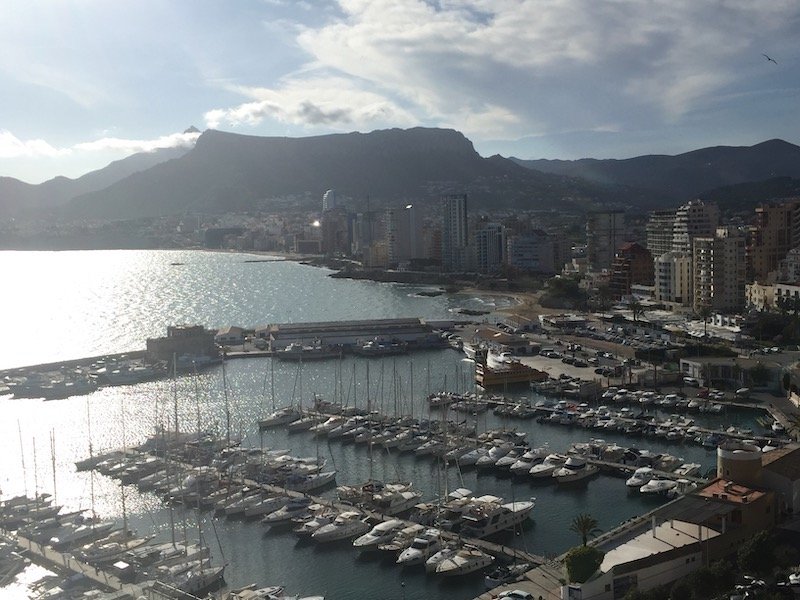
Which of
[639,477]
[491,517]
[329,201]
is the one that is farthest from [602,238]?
[329,201]

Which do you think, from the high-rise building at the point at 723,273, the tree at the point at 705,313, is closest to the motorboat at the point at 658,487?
the tree at the point at 705,313

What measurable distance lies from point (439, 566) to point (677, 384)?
37.7 ft

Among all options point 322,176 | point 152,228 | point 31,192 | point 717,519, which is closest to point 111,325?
point 717,519

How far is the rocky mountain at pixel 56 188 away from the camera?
149 metres

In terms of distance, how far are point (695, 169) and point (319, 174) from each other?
69.3 m

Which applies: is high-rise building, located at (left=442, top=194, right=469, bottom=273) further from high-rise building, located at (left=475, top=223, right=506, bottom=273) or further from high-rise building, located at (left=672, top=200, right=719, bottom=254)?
high-rise building, located at (left=672, top=200, right=719, bottom=254)

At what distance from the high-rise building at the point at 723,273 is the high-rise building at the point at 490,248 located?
1065 inches

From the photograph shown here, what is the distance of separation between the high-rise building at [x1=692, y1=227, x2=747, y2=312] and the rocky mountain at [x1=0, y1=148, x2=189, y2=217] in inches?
5282

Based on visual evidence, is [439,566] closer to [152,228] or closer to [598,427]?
[598,427]

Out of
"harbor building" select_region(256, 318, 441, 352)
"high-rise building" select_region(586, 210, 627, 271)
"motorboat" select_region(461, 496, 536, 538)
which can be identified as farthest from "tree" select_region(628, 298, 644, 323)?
"motorboat" select_region(461, 496, 536, 538)

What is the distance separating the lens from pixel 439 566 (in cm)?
1005

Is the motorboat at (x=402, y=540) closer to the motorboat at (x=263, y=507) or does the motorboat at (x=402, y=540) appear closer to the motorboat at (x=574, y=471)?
the motorboat at (x=263, y=507)

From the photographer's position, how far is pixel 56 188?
165000 millimetres

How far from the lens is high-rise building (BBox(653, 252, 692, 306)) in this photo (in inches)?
1255
